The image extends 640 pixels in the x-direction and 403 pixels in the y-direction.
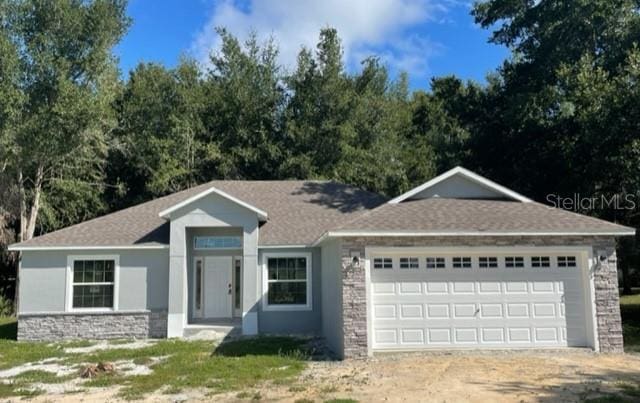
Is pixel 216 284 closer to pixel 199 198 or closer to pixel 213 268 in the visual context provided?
pixel 213 268

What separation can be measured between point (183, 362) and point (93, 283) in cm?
604

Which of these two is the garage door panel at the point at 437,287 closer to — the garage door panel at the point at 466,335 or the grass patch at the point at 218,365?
the garage door panel at the point at 466,335

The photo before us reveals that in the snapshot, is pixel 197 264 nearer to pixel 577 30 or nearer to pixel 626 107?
pixel 626 107

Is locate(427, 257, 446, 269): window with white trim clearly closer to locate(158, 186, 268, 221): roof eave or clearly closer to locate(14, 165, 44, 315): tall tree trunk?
locate(158, 186, 268, 221): roof eave

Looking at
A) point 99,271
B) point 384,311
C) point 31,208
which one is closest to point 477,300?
point 384,311

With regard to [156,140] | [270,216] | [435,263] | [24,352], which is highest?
[156,140]

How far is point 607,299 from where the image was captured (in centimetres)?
1186

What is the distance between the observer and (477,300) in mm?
12094

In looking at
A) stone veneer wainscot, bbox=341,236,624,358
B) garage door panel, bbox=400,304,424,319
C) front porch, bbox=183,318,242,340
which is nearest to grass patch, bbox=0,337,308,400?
front porch, bbox=183,318,242,340

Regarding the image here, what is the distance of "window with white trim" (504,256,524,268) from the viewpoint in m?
12.3

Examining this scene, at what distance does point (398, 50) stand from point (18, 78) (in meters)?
19.6

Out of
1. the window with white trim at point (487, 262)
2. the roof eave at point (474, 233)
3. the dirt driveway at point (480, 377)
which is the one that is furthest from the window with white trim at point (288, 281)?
the window with white trim at point (487, 262)

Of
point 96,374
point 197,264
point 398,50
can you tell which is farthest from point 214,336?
point 398,50

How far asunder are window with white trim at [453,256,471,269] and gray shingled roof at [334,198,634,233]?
78cm
